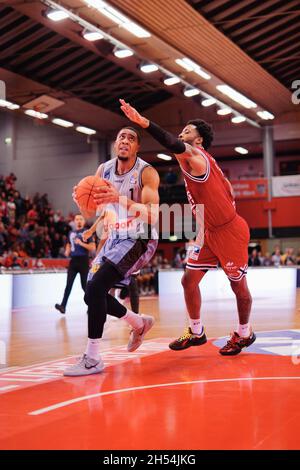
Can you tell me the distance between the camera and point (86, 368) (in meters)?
5.29

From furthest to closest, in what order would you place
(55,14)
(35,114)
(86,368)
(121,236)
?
(35,114) → (55,14) → (121,236) → (86,368)

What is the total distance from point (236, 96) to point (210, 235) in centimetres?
1931

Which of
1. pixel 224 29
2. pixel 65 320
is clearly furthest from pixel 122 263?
pixel 224 29

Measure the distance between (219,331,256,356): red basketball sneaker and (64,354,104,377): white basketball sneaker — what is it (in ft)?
4.57

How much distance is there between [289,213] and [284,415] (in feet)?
91.9

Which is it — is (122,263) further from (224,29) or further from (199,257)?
(224,29)

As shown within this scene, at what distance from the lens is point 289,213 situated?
31000mm

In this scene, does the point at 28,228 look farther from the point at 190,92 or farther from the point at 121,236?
the point at 121,236

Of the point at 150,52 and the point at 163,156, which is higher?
the point at 150,52

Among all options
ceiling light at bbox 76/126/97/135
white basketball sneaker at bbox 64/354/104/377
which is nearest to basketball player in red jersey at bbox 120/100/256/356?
white basketball sneaker at bbox 64/354/104/377

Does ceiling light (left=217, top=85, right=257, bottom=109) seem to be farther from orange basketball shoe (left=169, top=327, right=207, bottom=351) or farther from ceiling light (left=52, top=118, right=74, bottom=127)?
orange basketball shoe (left=169, top=327, right=207, bottom=351)

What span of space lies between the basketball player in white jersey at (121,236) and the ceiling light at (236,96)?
1849 centimetres

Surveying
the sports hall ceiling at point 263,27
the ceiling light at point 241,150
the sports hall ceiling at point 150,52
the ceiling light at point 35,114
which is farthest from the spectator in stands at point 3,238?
the ceiling light at point 241,150

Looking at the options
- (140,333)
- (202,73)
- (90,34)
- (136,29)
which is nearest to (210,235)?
(140,333)
